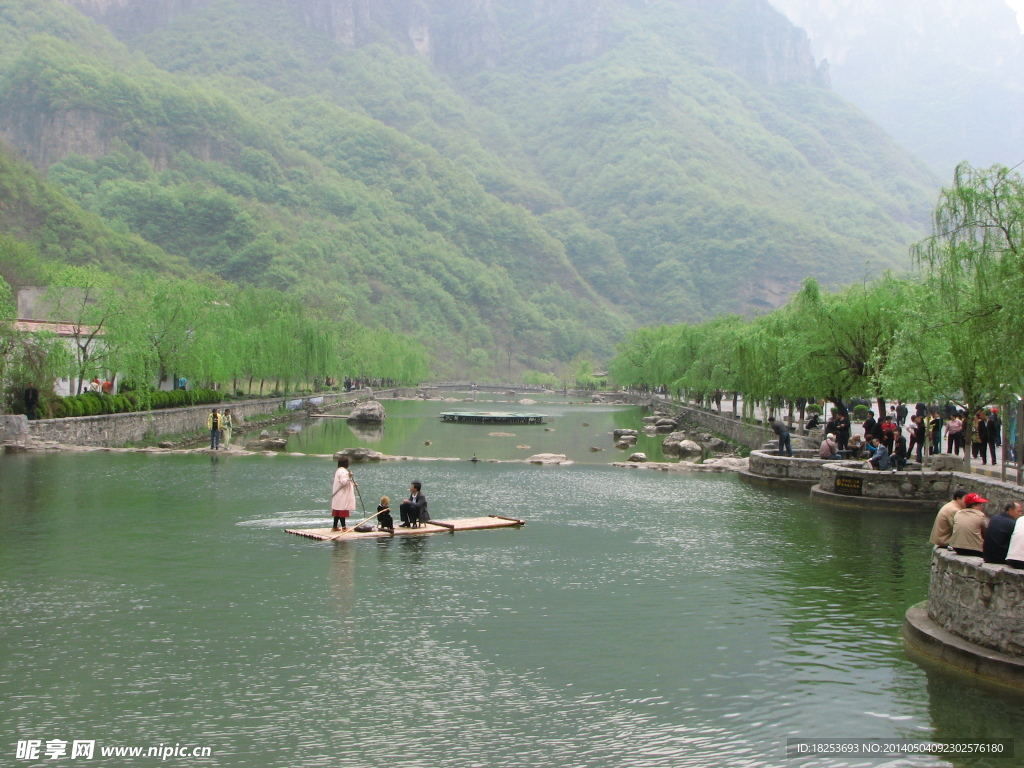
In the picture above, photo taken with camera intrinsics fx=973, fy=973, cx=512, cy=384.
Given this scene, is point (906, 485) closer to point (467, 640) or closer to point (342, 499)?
point (342, 499)

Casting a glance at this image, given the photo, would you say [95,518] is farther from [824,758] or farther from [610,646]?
[824,758]

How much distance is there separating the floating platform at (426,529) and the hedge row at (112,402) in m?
25.9

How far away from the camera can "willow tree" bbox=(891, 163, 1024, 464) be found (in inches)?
797

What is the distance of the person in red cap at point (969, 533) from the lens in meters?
14.8

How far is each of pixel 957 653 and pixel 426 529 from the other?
1368 centimetres

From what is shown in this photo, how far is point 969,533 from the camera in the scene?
48.8 feet

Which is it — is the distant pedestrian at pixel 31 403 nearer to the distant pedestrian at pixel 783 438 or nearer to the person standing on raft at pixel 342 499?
the person standing on raft at pixel 342 499

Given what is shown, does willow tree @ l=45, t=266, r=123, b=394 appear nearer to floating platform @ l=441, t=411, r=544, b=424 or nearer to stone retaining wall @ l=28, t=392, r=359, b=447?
stone retaining wall @ l=28, t=392, r=359, b=447

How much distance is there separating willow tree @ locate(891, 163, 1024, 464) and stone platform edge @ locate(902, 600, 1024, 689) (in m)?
7.19

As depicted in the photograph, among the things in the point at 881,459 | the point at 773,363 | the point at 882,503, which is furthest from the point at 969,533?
the point at 773,363

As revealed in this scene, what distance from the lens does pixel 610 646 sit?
49.8 ft

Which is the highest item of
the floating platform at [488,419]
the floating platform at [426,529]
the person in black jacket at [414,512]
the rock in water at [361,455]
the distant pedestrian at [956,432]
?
the distant pedestrian at [956,432]

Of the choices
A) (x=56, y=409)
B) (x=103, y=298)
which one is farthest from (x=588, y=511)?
(x=103, y=298)

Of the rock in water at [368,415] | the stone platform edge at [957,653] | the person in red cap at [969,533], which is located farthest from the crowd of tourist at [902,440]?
the rock in water at [368,415]
